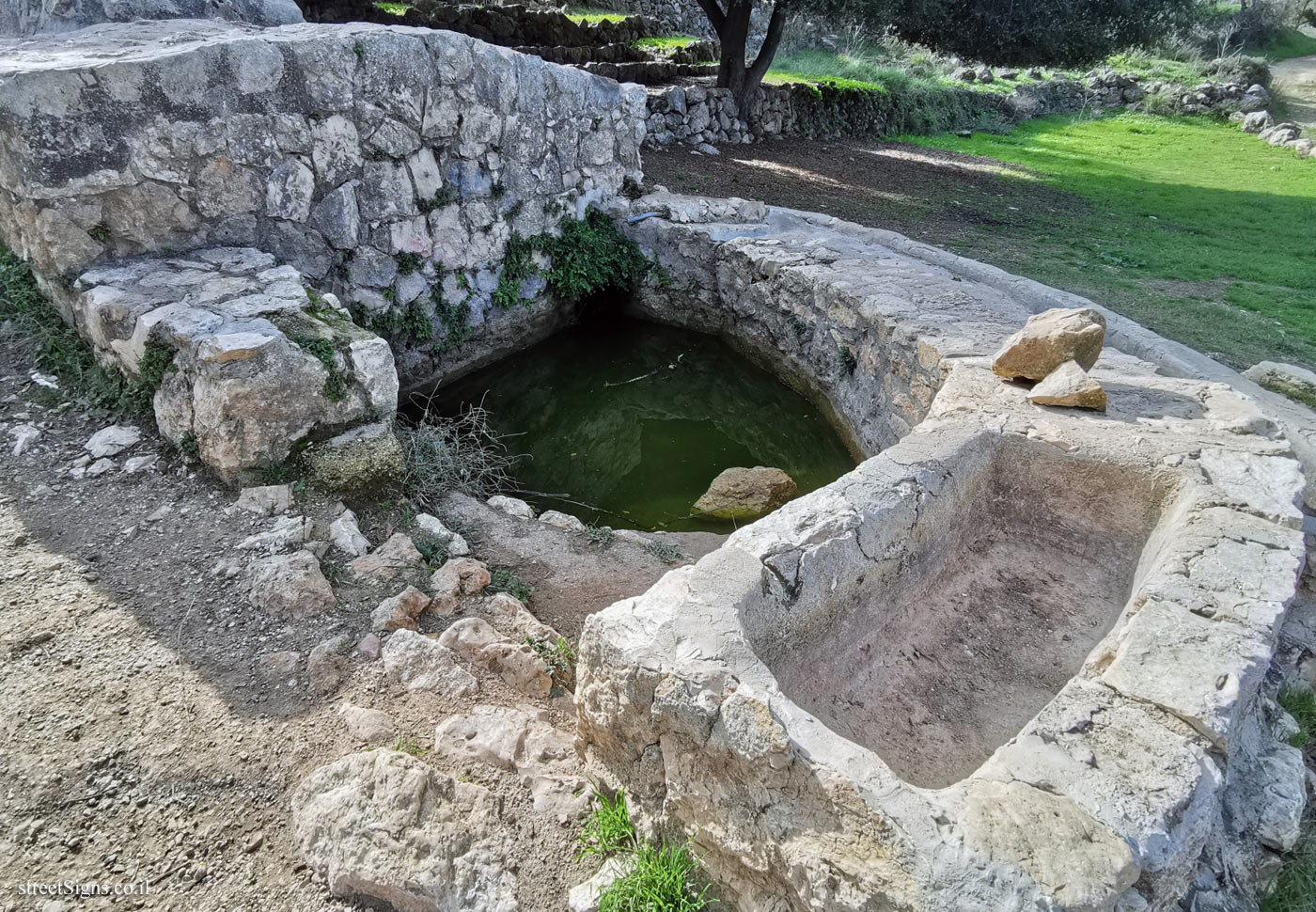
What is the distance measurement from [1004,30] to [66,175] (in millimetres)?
12447

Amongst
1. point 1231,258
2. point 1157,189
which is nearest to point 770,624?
point 1231,258

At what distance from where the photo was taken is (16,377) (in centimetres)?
411

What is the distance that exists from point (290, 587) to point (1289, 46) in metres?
34.6

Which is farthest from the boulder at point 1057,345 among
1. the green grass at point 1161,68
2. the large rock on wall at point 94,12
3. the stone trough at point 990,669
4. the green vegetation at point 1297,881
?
the green grass at point 1161,68

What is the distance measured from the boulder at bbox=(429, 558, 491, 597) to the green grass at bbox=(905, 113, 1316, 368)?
5859mm

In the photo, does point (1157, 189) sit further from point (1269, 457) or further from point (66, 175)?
point (66, 175)

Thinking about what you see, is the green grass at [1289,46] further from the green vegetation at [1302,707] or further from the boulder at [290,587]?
the boulder at [290,587]

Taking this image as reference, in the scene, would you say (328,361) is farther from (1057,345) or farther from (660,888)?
(1057,345)

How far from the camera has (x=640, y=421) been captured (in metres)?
6.38

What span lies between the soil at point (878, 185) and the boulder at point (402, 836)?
322 inches

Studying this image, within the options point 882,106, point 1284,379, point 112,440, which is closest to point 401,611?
point 112,440

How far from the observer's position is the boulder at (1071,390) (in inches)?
144

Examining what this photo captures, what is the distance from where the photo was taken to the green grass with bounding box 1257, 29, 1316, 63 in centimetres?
2528

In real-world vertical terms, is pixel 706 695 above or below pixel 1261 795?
above
